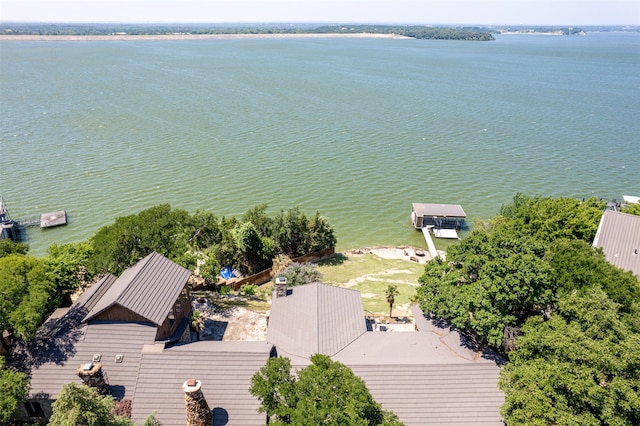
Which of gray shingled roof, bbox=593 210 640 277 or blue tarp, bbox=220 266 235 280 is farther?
blue tarp, bbox=220 266 235 280

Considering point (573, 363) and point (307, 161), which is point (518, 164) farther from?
point (573, 363)

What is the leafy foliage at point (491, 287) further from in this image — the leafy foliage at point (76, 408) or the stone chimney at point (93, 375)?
the stone chimney at point (93, 375)

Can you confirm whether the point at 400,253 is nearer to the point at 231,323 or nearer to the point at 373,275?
the point at 373,275

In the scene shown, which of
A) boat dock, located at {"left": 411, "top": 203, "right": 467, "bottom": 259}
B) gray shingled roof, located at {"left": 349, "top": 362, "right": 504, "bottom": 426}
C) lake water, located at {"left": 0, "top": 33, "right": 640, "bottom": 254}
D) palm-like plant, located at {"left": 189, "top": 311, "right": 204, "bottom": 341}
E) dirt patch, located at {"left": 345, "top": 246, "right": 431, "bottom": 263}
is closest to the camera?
gray shingled roof, located at {"left": 349, "top": 362, "right": 504, "bottom": 426}

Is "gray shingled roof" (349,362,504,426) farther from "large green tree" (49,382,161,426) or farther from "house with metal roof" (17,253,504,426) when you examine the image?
"large green tree" (49,382,161,426)

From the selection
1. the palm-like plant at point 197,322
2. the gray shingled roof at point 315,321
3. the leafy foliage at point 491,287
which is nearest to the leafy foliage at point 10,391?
the palm-like plant at point 197,322

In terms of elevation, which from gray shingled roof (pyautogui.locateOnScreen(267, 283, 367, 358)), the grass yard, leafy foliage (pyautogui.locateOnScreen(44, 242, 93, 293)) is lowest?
the grass yard

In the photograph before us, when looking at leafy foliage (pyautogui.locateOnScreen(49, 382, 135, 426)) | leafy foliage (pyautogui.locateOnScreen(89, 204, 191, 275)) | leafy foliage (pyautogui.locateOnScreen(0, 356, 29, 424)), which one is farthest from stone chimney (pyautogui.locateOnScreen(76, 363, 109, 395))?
leafy foliage (pyautogui.locateOnScreen(89, 204, 191, 275))

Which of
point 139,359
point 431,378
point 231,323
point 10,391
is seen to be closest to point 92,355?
point 139,359
